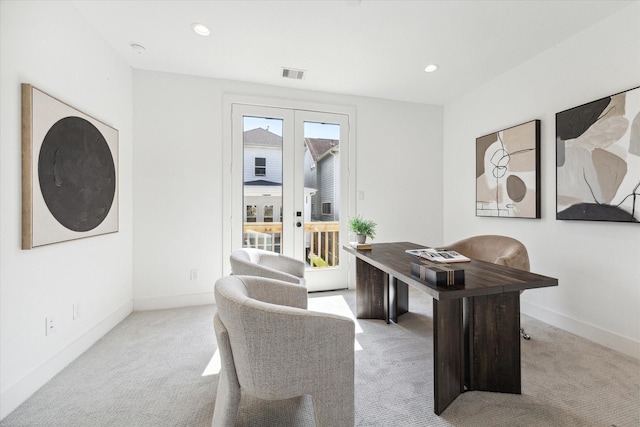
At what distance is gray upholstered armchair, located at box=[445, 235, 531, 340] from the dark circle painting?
10.4 ft

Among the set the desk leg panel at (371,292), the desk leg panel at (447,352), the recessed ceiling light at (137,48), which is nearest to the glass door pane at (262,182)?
the recessed ceiling light at (137,48)

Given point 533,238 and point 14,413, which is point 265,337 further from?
point 533,238

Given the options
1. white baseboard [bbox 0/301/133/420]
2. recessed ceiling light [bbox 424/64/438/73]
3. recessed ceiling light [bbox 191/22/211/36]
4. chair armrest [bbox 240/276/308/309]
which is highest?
recessed ceiling light [bbox 424/64/438/73]

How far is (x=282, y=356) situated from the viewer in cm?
112

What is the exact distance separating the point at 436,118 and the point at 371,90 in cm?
119

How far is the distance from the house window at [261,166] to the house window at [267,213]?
414 mm

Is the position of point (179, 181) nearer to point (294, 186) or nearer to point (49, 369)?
point (294, 186)

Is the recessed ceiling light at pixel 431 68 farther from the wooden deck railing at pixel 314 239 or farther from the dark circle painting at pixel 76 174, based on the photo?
the dark circle painting at pixel 76 174

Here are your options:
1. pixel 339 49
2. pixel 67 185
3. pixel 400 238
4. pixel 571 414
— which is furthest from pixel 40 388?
pixel 400 238

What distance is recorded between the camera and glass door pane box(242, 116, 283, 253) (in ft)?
11.1

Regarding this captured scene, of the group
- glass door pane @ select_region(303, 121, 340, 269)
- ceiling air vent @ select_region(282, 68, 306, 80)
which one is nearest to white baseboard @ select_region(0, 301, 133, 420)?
glass door pane @ select_region(303, 121, 340, 269)

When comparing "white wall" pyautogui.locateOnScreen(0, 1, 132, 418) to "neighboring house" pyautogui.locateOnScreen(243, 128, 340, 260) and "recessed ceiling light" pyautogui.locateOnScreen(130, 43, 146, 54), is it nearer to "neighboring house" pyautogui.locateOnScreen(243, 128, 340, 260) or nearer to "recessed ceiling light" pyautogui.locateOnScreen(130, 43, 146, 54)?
"recessed ceiling light" pyautogui.locateOnScreen(130, 43, 146, 54)

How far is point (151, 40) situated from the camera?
8.23ft

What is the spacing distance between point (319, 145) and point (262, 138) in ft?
2.42
